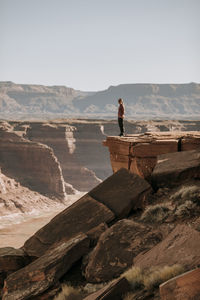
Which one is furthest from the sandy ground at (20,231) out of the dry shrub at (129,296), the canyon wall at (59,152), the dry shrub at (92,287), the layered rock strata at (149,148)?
the dry shrub at (129,296)

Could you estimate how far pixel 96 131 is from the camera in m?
79.2

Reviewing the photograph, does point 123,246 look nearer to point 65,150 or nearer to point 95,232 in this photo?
point 95,232

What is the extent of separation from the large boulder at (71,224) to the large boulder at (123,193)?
0.74 feet

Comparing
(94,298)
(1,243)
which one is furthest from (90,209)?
(1,243)

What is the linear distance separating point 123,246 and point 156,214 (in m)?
1.43

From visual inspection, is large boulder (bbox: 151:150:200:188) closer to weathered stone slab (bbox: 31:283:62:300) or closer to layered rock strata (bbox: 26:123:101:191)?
weathered stone slab (bbox: 31:283:62:300)

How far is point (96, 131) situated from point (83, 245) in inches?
2855

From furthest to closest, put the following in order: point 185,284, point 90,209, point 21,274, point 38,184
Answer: point 38,184, point 90,209, point 21,274, point 185,284

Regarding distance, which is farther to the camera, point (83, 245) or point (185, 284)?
point (83, 245)

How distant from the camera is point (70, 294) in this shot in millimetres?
5855

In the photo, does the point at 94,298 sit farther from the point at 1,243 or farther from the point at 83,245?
the point at 1,243

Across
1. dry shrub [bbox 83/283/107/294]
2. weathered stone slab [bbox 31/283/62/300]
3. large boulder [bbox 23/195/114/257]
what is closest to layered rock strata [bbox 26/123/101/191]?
large boulder [bbox 23/195/114/257]

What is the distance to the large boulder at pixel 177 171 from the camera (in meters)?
9.23

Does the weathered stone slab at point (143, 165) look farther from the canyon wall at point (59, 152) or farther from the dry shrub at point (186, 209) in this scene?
the canyon wall at point (59, 152)
